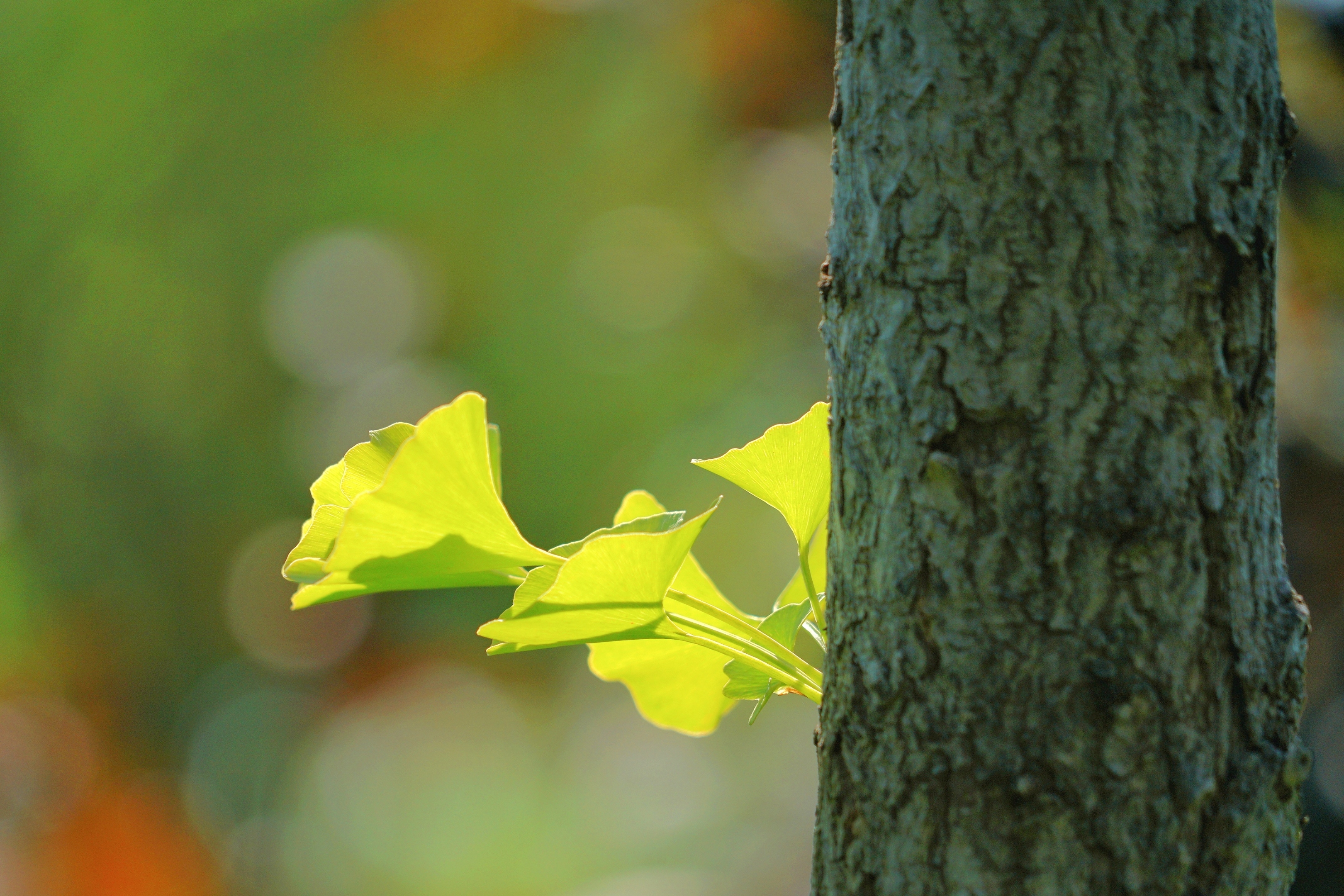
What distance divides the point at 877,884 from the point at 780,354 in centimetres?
303

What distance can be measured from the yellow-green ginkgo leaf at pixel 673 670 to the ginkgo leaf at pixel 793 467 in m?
0.05

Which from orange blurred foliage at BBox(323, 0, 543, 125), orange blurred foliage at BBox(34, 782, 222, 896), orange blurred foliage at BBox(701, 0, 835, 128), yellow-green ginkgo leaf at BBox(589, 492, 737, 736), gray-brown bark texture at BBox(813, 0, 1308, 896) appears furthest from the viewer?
orange blurred foliage at BBox(323, 0, 543, 125)

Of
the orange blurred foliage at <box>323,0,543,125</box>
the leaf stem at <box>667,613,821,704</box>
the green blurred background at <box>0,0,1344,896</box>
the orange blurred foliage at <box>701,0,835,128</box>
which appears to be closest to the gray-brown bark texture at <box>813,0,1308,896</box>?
the leaf stem at <box>667,613,821,704</box>

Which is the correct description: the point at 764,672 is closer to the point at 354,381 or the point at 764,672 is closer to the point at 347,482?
the point at 347,482

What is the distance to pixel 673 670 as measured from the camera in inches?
18.3

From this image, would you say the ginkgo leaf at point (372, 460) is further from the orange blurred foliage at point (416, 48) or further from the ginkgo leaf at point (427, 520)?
the orange blurred foliage at point (416, 48)

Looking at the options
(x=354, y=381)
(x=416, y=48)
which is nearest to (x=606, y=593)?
(x=354, y=381)

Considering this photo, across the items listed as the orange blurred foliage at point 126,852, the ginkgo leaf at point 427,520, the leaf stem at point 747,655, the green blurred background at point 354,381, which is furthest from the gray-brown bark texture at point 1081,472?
the orange blurred foliage at point 126,852

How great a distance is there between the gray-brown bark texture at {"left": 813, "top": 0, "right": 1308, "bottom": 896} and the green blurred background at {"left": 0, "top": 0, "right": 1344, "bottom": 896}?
230 centimetres

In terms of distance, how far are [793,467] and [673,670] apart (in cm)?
13

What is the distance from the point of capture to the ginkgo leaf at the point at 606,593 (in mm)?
325

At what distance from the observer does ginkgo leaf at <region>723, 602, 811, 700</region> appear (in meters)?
0.38

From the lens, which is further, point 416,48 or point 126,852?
point 416,48

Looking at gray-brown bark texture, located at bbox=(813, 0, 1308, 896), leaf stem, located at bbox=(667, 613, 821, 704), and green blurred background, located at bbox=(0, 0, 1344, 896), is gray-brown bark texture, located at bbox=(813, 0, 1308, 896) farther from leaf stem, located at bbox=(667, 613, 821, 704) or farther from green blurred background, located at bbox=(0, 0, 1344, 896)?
green blurred background, located at bbox=(0, 0, 1344, 896)
